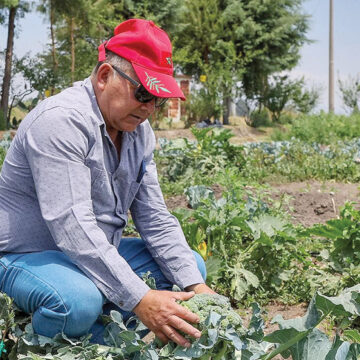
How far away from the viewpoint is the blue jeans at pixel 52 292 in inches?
80.2

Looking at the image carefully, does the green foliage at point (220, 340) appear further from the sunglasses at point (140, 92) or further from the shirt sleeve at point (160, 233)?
the sunglasses at point (140, 92)

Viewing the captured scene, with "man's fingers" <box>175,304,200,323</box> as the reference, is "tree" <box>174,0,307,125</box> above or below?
above

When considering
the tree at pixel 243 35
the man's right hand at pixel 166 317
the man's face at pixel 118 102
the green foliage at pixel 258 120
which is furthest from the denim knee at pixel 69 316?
the green foliage at pixel 258 120

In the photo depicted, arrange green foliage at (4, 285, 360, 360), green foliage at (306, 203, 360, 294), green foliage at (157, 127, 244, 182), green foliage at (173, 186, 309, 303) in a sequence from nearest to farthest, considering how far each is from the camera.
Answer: green foliage at (4, 285, 360, 360)
green foliage at (306, 203, 360, 294)
green foliage at (173, 186, 309, 303)
green foliage at (157, 127, 244, 182)

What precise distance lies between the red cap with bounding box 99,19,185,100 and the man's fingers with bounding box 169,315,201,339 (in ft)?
2.61

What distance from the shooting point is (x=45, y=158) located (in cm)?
201

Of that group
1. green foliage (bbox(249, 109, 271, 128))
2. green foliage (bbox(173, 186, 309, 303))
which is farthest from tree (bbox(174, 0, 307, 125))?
green foliage (bbox(173, 186, 309, 303))

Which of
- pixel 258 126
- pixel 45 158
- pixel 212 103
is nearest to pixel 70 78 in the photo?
pixel 212 103

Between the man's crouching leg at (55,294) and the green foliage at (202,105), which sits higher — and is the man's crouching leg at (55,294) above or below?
below

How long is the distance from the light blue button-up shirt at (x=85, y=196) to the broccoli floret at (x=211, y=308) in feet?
0.62

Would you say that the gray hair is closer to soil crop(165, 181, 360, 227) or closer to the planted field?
the planted field

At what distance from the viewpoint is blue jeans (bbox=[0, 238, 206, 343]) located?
2.04m

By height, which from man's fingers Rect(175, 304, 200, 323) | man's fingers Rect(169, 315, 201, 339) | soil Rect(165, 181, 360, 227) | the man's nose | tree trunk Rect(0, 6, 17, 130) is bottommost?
soil Rect(165, 181, 360, 227)

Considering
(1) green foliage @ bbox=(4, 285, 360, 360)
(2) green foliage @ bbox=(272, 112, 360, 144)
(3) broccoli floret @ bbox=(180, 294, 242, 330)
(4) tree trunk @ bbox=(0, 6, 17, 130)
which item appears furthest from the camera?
(4) tree trunk @ bbox=(0, 6, 17, 130)
